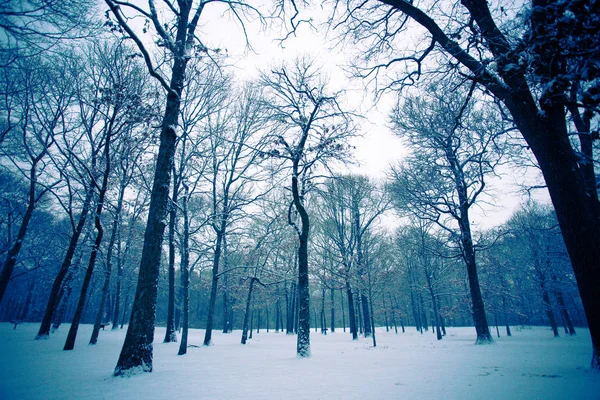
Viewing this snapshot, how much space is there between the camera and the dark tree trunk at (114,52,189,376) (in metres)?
5.82

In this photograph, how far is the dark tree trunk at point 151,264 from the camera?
5824 mm

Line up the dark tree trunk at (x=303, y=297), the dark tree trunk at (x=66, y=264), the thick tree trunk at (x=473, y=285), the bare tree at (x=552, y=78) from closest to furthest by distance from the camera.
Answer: the bare tree at (x=552, y=78), the dark tree trunk at (x=303, y=297), the dark tree trunk at (x=66, y=264), the thick tree trunk at (x=473, y=285)

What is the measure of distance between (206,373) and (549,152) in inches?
353

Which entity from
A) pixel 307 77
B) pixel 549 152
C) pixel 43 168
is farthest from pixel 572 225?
pixel 43 168

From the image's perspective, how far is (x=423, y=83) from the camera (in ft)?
22.3

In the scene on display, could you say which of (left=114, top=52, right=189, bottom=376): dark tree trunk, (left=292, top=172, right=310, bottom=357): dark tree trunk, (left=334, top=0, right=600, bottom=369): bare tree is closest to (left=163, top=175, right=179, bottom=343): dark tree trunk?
(left=114, top=52, right=189, bottom=376): dark tree trunk

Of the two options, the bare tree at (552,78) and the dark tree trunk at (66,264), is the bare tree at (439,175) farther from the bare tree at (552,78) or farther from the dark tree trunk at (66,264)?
the dark tree trunk at (66,264)

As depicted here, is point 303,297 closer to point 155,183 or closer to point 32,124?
point 155,183

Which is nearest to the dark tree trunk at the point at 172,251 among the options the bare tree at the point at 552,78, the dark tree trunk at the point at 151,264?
the dark tree trunk at the point at 151,264

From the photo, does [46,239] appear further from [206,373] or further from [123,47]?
[206,373]

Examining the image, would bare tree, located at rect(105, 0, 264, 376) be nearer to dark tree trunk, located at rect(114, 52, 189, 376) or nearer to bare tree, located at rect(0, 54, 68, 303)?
dark tree trunk, located at rect(114, 52, 189, 376)

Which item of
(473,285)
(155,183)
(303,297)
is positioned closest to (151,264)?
(155,183)

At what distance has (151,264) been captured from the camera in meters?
6.31

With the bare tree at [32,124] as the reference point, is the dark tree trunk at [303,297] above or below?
below
